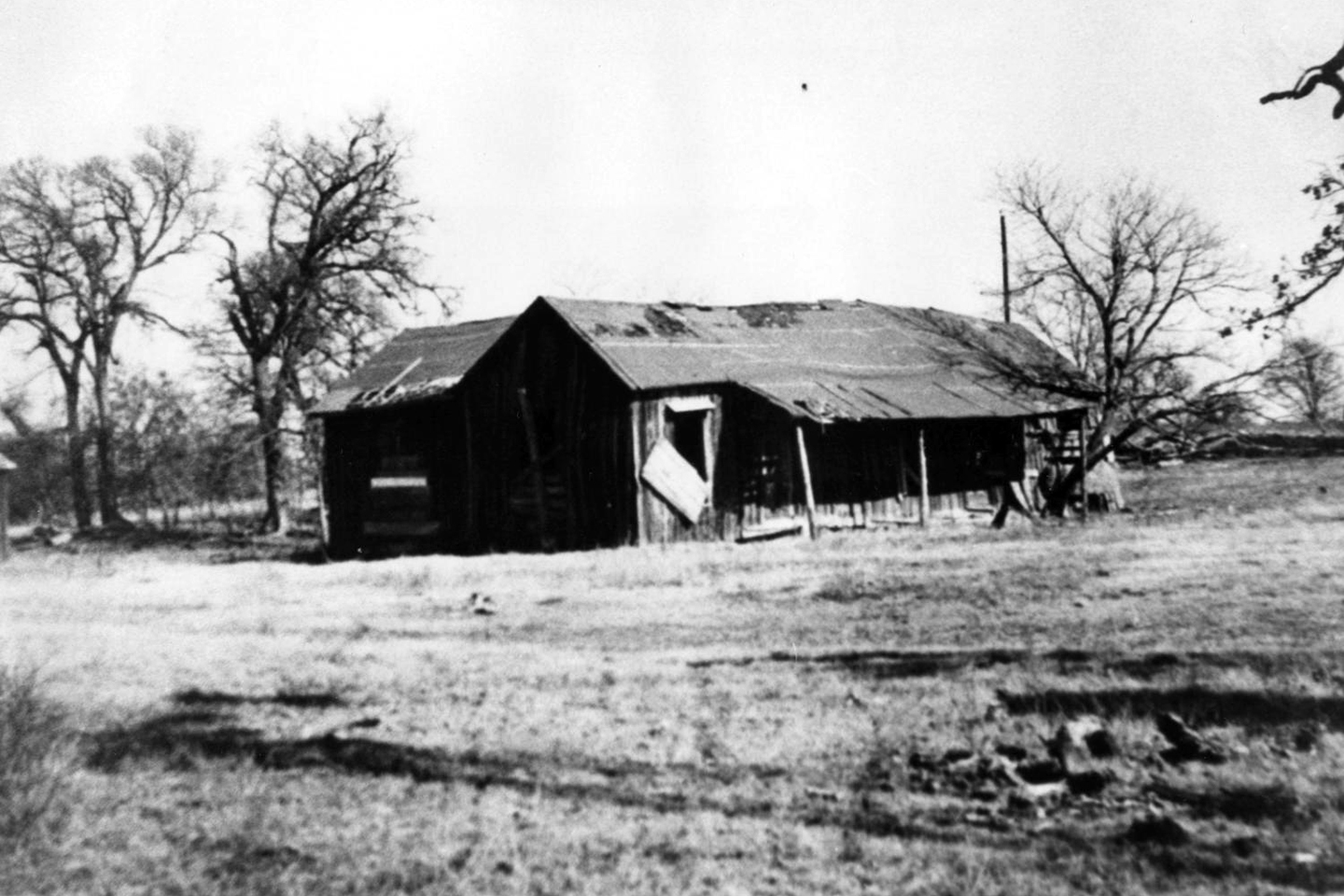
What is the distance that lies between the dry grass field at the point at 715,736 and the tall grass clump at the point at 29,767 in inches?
1.7

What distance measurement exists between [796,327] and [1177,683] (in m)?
19.1

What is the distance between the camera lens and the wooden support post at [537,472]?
829 inches

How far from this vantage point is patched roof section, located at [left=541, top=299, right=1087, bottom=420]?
20688 millimetres

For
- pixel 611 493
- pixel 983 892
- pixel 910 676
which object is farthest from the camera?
pixel 611 493

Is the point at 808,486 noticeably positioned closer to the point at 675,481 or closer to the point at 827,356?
the point at 675,481

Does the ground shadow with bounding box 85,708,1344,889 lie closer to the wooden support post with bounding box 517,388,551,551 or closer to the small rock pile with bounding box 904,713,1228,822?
the small rock pile with bounding box 904,713,1228,822

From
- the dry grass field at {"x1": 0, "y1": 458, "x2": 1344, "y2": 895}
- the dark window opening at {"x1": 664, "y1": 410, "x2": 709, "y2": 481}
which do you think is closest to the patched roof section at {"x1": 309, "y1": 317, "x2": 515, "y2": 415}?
the dark window opening at {"x1": 664, "y1": 410, "x2": 709, "y2": 481}

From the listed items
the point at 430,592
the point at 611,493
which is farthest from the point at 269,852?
the point at 611,493

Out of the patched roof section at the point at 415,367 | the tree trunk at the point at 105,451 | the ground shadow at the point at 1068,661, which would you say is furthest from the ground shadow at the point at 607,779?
the tree trunk at the point at 105,451

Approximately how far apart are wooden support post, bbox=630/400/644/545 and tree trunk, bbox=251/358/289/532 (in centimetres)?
1380

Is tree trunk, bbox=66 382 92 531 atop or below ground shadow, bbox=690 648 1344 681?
atop

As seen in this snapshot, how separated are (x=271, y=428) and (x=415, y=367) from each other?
598 cm

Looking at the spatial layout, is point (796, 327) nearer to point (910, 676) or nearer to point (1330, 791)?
point (910, 676)

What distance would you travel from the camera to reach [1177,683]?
7.77 m
